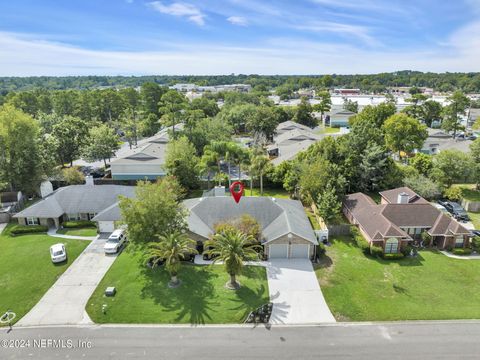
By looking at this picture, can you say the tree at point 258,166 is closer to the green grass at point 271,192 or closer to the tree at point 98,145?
the green grass at point 271,192

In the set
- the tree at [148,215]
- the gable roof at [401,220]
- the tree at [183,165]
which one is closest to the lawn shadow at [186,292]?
the tree at [148,215]

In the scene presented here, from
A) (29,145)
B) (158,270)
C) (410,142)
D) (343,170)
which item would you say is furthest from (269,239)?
(410,142)

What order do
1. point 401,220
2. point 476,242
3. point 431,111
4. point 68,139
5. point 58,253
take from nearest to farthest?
point 58,253 < point 476,242 < point 401,220 < point 68,139 < point 431,111

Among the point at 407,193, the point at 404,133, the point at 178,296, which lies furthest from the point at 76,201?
the point at 404,133

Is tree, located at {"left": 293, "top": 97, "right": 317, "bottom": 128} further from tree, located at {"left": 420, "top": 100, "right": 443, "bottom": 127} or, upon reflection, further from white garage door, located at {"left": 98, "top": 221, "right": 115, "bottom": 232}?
white garage door, located at {"left": 98, "top": 221, "right": 115, "bottom": 232}

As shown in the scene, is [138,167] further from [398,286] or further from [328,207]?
[398,286]

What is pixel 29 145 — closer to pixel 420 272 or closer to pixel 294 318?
pixel 294 318
